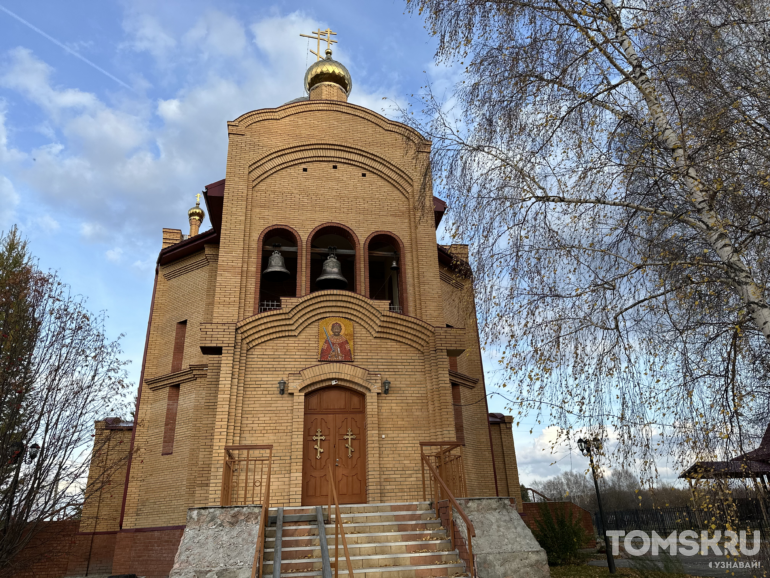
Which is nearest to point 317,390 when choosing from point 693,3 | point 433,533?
point 433,533

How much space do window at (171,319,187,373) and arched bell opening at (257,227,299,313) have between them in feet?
5.95

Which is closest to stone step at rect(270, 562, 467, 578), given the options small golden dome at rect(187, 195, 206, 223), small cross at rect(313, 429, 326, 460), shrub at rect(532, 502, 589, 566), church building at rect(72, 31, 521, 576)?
church building at rect(72, 31, 521, 576)

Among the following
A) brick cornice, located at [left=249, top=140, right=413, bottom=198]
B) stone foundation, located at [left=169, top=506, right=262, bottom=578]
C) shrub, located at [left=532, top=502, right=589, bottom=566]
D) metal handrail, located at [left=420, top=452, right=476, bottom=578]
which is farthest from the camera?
shrub, located at [left=532, top=502, right=589, bottom=566]

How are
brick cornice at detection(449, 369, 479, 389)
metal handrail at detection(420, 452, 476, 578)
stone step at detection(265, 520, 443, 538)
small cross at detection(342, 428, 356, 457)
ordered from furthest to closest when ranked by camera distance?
brick cornice at detection(449, 369, 479, 389)
small cross at detection(342, 428, 356, 457)
stone step at detection(265, 520, 443, 538)
metal handrail at detection(420, 452, 476, 578)

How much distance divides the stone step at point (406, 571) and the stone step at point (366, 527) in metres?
0.70

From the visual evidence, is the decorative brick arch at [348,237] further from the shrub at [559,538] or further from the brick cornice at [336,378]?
the shrub at [559,538]

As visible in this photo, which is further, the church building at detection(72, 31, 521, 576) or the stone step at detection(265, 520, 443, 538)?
the church building at detection(72, 31, 521, 576)

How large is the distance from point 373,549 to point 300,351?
3.48 meters

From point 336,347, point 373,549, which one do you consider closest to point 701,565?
point 373,549

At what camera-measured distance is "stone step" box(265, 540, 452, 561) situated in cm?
645

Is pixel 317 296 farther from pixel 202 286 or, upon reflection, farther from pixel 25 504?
pixel 25 504

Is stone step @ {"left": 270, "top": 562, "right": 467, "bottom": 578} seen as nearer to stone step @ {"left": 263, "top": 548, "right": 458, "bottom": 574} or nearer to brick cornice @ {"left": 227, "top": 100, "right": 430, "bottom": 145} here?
stone step @ {"left": 263, "top": 548, "right": 458, "bottom": 574}

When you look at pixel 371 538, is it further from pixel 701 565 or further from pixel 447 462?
pixel 701 565

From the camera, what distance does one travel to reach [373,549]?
6598 mm
